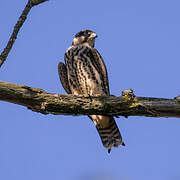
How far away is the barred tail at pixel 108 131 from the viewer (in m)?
6.21

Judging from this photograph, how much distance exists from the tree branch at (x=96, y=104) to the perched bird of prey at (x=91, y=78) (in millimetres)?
1531

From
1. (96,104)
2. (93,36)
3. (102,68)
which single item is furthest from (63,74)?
(96,104)

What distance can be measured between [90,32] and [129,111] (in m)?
3.58

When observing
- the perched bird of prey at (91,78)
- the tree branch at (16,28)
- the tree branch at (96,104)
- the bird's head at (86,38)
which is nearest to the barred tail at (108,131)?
the perched bird of prey at (91,78)

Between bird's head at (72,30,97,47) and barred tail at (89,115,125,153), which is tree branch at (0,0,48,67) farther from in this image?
bird's head at (72,30,97,47)

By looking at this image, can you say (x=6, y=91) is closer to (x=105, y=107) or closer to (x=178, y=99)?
(x=105, y=107)

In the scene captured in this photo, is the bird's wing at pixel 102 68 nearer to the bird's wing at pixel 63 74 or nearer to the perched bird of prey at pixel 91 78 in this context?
the perched bird of prey at pixel 91 78

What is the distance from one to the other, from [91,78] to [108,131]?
103 cm

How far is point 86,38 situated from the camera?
768 cm

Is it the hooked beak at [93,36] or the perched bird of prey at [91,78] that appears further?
the hooked beak at [93,36]

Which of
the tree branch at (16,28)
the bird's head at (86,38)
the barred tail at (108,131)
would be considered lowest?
the barred tail at (108,131)

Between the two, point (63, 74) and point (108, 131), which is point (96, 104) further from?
point (63, 74)

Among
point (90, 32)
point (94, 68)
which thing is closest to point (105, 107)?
point (94, 68)

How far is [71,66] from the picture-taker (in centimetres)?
678
